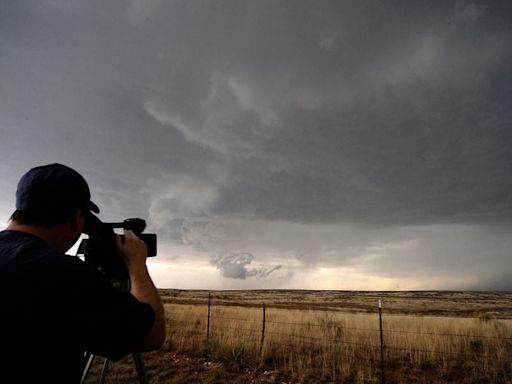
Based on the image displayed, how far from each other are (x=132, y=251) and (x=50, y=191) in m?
0.46

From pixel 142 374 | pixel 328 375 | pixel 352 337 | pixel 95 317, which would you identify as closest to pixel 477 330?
pixel 352 337

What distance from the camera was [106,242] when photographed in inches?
63.8

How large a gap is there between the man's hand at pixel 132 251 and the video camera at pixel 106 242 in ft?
0.20

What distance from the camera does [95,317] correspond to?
113 cm

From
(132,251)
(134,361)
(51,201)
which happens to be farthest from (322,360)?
(51,201)

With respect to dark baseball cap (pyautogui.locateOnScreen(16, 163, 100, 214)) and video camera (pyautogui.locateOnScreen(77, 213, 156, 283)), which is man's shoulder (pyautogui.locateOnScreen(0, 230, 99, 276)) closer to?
dark baseball cap (pyautogui.locateOnScreen(16, 163, 100, 214))

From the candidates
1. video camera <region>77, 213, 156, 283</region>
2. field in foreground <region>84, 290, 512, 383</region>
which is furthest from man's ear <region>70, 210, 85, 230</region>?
field in foreground <region>84, 290, 512, 383</region>

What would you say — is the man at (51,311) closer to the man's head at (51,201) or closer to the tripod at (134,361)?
the man's head at (51,201)

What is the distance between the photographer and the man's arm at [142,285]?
127 cm

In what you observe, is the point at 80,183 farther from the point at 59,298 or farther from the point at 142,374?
the point at 142,374

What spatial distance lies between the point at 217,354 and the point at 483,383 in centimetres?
625

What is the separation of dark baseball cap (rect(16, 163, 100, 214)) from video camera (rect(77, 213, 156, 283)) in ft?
0.61

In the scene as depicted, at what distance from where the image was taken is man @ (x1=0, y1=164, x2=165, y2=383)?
3.58ft

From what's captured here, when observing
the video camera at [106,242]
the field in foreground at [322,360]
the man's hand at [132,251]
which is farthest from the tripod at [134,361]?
the field in foreground at [322,360]
